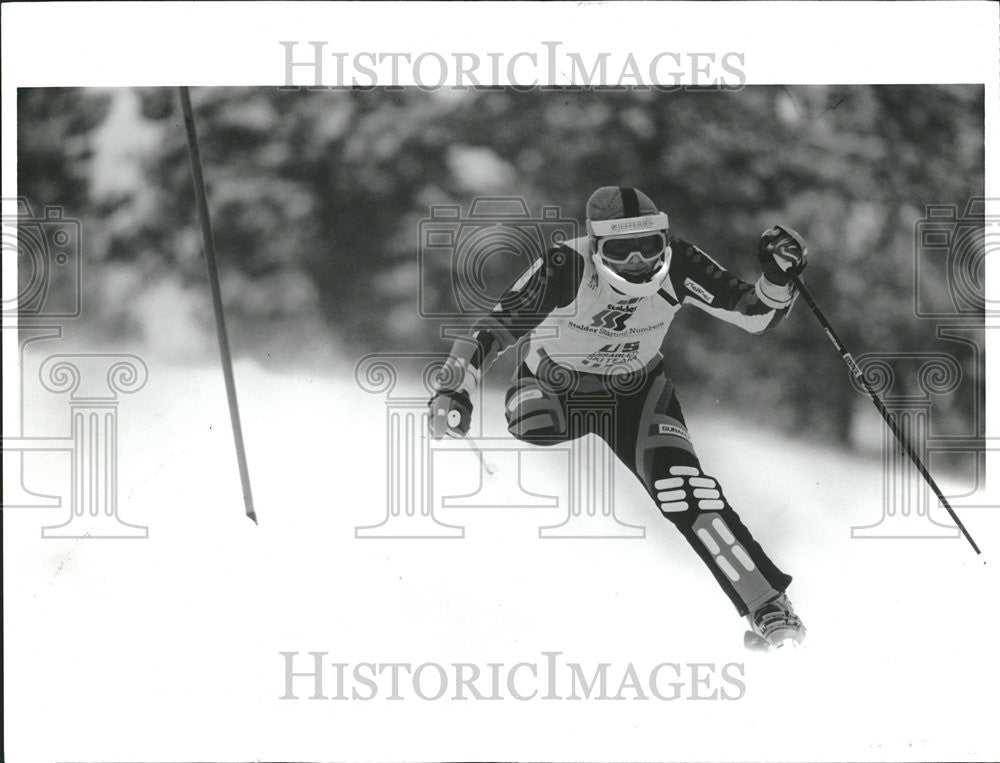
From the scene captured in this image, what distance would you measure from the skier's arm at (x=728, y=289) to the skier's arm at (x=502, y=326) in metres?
0.32

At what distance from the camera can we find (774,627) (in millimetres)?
2938

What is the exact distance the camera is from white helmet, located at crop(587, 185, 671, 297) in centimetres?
285

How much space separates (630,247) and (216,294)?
126cm

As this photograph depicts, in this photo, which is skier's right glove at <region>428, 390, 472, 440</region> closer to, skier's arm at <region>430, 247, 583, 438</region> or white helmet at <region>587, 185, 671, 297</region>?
skier's arm at <region>430, 247, 583, 438</region>

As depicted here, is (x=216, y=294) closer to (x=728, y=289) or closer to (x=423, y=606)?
(x=423, y=606)

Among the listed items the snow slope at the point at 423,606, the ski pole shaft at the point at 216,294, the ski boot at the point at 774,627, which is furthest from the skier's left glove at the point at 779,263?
the ski pole shaft at the point at 216,294

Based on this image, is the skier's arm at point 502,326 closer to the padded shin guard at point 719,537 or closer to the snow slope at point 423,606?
the snow slope at point 423,606

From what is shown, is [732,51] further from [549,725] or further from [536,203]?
[549,725]

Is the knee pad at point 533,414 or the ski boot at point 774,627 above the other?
the knee pad at point 533,414

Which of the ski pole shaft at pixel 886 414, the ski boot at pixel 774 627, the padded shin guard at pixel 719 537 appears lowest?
the ski boot at pixel 774 627

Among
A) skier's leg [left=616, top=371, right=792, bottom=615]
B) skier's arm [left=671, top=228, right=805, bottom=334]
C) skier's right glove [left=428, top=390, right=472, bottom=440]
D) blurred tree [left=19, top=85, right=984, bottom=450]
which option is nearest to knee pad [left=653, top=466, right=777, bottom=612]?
skier's leg [left=616, top=371, right=792, bottom=615]

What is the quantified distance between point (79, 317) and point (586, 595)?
1736 mm

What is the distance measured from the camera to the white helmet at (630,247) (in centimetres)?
285

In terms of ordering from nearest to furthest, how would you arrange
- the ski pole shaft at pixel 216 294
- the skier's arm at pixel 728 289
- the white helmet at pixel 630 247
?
the white helmet at pixel 630 247 < the skier's arm at pixel 728 289 < the ski pole shaft at pixel 216 294
